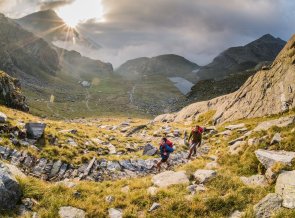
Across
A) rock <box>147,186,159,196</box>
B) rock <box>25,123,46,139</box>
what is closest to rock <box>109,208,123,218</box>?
rock <box>147,186,159,196</box>

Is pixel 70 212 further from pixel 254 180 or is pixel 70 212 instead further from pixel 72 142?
pixel 72 142

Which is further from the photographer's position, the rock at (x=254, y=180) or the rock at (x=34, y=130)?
the rock at (x=34, y=130)

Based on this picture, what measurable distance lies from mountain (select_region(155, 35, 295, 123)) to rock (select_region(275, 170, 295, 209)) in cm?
2272

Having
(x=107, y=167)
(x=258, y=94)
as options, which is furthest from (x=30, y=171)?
(x=258, y=94)

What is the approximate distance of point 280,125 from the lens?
2331cm

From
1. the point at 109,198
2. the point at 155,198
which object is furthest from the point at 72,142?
the point at 155,198

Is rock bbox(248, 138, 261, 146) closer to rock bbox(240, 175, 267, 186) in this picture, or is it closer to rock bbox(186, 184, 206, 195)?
rock bbox(240, 175, 267, 186)

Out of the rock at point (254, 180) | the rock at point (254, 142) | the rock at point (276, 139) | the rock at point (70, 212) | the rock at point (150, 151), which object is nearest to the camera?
the rock at point (70, 212)

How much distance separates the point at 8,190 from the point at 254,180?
11906 millimetres

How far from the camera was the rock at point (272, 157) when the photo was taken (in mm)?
17337

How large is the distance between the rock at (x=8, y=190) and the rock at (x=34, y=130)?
43.6 feet

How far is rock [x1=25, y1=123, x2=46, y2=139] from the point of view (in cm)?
2816

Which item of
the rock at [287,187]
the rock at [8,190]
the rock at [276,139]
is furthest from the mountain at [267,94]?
the rock at [8,190]

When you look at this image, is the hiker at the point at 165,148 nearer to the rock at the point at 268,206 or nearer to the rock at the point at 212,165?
the rock at the point at 212,165
